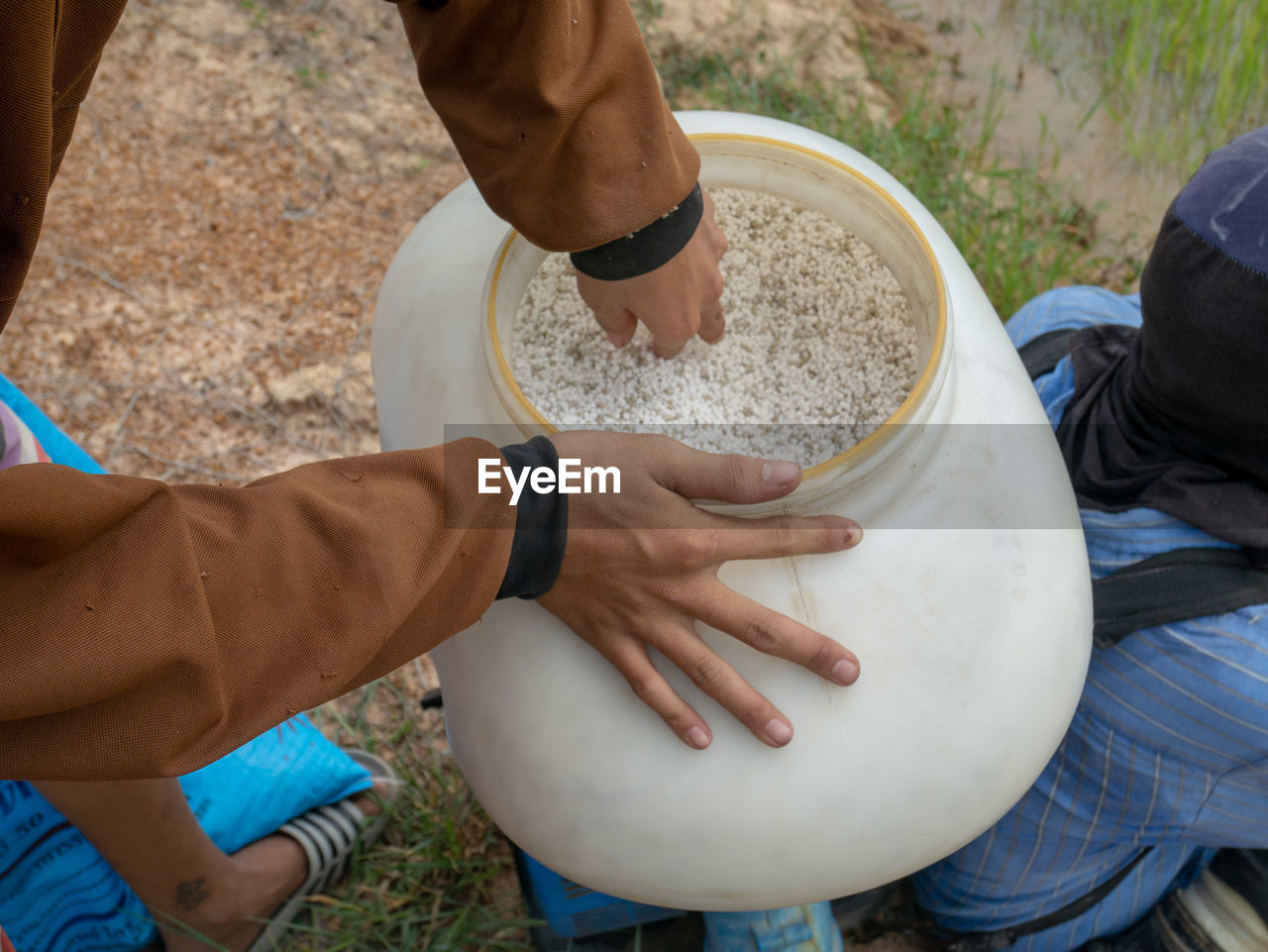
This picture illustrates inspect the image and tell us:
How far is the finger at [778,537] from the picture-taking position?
0.71 m

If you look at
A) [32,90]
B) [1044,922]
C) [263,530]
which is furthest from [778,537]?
[1044,922]

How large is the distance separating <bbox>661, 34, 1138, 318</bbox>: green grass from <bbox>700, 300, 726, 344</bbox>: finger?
939 mm

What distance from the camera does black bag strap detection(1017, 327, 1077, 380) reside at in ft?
3.79

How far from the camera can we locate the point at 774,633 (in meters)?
0.70

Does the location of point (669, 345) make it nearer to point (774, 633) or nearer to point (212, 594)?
point (774, 633)

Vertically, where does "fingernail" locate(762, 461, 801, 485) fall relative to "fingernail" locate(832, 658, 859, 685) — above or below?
above

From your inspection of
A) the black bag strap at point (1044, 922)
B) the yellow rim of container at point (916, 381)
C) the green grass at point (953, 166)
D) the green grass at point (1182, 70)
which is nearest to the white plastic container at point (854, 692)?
the yellow rim of container at point (916, 381)

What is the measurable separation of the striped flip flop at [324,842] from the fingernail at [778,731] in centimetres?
77

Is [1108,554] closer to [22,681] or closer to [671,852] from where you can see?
[671,852]

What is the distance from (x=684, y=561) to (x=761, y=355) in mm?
253

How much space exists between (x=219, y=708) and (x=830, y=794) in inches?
16.8

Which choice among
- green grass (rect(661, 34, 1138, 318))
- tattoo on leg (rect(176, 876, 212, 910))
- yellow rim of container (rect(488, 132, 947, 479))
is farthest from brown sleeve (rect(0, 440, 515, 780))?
green grass (rect(661, 34, 1138, 318))
